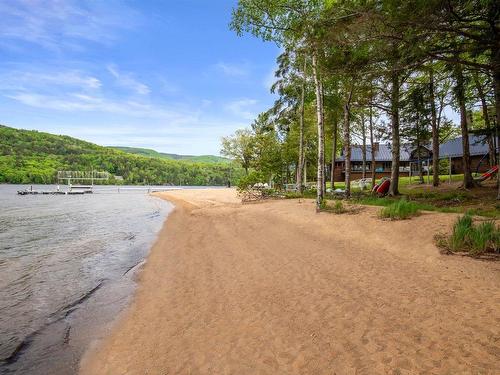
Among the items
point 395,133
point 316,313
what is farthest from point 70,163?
point 316,313

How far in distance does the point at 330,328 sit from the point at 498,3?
9370mm

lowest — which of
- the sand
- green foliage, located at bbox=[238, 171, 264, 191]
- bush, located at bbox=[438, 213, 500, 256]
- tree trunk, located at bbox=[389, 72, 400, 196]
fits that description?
the sand

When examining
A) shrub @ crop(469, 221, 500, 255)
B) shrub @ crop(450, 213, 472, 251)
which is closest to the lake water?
shrub @ crop(450, 213, 472, 251)

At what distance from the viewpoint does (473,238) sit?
806 cm

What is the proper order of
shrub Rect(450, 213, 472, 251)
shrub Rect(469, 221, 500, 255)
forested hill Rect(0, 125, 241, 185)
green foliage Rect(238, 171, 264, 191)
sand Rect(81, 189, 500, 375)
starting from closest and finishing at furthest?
sand Rect(81, 189, 500, 375) → shrub Rect(469, 221, 500, 255) → shrub Rect(450, 213, 472, 251) → green foliage Rect(238, 171, 264, 191) → forested hill Rect(0, 125, 241, 185)

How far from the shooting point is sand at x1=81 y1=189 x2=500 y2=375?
12.9 ft

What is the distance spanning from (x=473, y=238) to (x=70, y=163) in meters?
165

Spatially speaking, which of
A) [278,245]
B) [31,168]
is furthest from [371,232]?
[31,168]

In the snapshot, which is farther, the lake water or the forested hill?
the forested hill

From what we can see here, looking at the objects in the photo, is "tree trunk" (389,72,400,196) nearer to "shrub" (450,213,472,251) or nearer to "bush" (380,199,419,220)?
"bush" (380,199,419,220)

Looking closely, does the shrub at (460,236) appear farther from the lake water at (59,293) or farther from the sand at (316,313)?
the lake water at (59,293)

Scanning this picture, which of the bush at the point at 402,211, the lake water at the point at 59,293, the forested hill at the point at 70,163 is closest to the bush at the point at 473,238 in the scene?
the bush at the point at 402,211

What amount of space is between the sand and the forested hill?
11547 centimetres

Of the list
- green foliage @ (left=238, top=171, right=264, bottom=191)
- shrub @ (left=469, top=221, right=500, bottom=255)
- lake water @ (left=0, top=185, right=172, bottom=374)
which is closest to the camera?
lake water @ (left=0, top=185, right=172, bottom=374)
